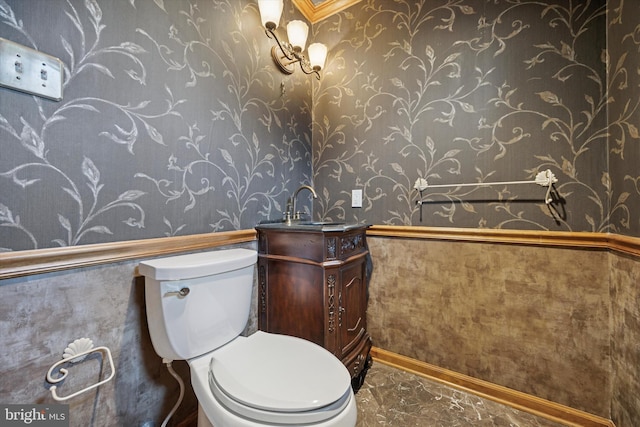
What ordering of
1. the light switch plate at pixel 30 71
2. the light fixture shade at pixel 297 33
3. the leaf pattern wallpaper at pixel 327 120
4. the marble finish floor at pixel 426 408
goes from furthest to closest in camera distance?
the light fixture shade at pixel 297 33, the marble finish floor at pixel 426 408, the leaf pattern wallpaper at pixel 327 120, the light switch plate at pixel 30 71

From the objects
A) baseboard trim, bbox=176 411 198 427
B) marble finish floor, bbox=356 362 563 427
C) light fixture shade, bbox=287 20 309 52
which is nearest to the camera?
baseboard trim, bbox=176 411 198 427

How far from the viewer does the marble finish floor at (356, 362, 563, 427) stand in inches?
47.3

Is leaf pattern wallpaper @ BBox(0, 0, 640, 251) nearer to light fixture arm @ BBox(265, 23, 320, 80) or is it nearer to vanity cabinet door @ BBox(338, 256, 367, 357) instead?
light fixture arm @ BBox(265, 23, 320, 80)

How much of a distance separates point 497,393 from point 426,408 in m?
0.40

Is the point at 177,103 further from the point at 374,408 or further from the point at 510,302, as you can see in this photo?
the point at 510,302

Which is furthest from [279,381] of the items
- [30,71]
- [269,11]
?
[269,11]

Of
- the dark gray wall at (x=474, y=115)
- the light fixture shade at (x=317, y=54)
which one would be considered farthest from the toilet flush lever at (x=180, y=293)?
the light fixture shade at (x=317, y=54)

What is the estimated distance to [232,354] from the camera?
95 centimetres

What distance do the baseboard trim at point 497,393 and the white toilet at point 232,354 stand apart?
883 mm

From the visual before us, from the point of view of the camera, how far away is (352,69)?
5.74 ft

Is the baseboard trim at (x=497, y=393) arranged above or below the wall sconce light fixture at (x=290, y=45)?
below

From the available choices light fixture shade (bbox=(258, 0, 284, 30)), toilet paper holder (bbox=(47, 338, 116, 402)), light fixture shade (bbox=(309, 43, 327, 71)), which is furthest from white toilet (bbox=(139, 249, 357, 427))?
light fixture shade (bbox=(309, 43, 327, 71))

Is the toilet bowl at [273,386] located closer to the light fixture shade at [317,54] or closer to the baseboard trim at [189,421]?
the baseboard trim at [189,421]

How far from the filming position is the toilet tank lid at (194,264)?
85cm
